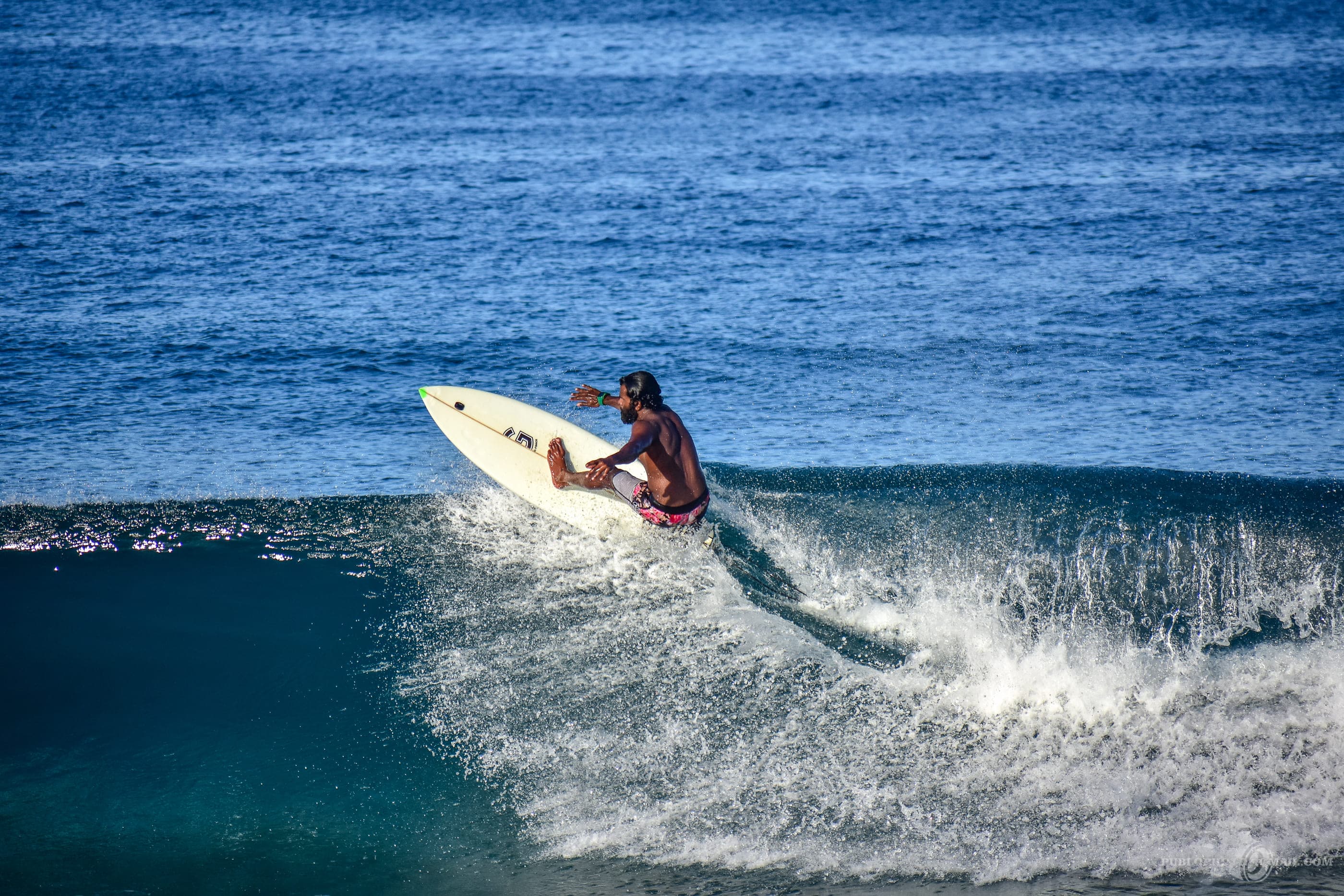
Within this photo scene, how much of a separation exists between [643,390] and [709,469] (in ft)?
6.00

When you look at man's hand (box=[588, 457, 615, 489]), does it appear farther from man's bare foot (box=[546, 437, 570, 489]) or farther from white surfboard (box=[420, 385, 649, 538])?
white surfboard (box=[420, 385, 649, 538])

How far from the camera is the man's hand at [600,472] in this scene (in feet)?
23.5

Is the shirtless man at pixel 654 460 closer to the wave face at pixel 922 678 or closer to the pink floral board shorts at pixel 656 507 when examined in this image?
the pink floral board shorts at pixel 656 507

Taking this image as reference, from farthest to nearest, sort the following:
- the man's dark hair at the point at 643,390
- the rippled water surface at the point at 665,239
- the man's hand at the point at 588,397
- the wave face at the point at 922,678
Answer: the rippled water surface at the point at 665,239, the man's hand at the point at 588,397, the man's dark hair at the point at 643,390, the wave face at the point at 922,678

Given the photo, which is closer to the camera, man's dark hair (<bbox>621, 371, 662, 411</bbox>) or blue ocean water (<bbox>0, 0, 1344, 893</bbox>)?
blue ocean water (<bbox>0, 0, 1344, 893</bbox>)

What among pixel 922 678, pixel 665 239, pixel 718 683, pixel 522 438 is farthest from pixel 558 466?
pixel 665 239

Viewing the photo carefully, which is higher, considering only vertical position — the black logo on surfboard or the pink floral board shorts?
the black logo on surfboard

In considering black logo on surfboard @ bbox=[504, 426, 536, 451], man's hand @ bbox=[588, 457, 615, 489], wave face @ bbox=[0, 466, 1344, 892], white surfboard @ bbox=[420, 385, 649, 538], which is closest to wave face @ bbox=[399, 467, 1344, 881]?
wave face @ bbox=[0, 466, 1344, 892]

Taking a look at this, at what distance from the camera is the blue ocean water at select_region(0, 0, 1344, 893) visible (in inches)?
218

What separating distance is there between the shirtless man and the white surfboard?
1.23 ft

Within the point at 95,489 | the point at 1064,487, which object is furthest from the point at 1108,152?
the point at 95,489

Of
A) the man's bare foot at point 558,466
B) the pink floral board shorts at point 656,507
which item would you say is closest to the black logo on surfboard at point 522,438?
the man's bare foot at point 558,466

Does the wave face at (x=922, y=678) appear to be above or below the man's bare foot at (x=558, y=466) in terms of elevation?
below

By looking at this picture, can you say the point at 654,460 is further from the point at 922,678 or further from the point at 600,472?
the point at 922,678
